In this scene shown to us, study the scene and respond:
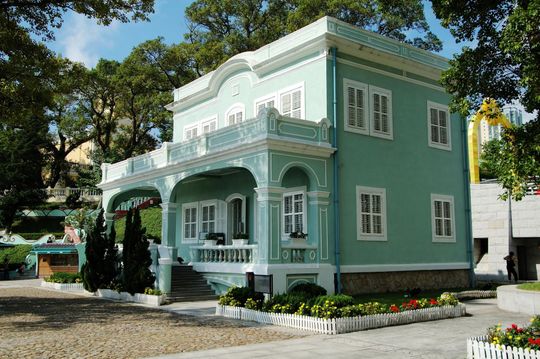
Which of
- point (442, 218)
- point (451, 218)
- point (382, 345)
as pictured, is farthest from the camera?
point (451, 218)

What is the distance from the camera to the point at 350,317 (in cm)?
1229

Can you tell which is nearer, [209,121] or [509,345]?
[509,345]

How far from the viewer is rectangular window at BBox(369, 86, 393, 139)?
66.0 feet

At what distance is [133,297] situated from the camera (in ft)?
61.4

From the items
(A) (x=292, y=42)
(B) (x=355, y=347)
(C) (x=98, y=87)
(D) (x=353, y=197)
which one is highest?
(C) (x=98, y=87)

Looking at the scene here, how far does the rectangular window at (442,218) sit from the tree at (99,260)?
41.1 feet

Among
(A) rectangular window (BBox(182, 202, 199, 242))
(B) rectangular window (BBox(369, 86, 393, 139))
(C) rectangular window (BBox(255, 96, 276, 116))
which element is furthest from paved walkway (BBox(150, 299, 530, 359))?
(A) rectangular window (BBox(182, 202, 199, 242))

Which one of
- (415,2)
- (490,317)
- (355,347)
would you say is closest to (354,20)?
(415,2)

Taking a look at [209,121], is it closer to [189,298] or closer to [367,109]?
[367,109]

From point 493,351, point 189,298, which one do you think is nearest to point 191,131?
point 189,298

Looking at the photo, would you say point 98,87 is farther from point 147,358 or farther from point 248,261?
point 147,358

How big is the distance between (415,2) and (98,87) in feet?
77.9

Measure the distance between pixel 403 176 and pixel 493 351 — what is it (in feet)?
41.7

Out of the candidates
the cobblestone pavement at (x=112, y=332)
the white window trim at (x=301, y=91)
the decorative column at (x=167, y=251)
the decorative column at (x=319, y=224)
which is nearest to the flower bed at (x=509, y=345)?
the cobblestone pavement at (x=112, y=332)
